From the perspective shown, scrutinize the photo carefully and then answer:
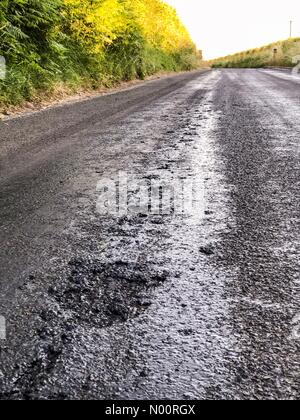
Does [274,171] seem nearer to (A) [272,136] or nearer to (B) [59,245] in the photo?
(A) [272,136]

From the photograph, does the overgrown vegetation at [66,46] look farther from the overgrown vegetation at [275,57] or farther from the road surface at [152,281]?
the overgrown vegetation at [275,57]

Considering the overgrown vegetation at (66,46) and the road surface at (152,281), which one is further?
the overgrown vegetation at (66,46)

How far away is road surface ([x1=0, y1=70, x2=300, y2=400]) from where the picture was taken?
1226 mm

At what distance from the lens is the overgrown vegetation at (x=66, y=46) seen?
7590mm

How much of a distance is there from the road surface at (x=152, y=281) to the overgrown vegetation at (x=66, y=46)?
14.8 feet

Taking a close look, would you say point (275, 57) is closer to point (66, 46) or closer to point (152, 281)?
point (66, 46)

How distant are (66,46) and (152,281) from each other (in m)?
10.8

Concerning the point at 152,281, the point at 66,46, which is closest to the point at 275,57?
the point at 66,46

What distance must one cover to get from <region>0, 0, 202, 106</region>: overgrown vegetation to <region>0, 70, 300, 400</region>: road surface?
14.8 ft

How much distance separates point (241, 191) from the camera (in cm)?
291

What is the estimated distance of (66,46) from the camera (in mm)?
11117

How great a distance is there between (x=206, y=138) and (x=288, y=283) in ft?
10.5

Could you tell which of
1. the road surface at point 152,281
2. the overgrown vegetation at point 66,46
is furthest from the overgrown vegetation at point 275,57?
the road surface at point 152,281
